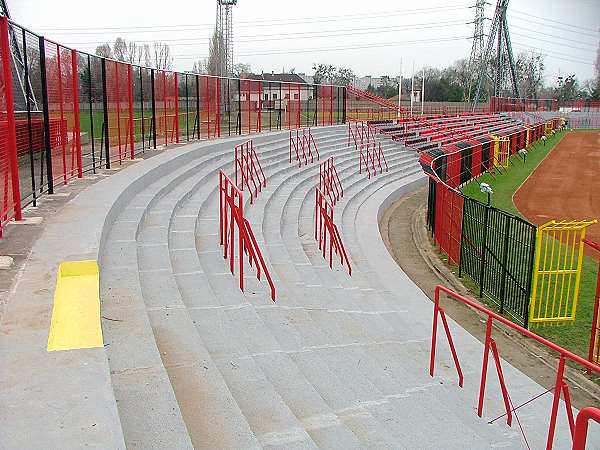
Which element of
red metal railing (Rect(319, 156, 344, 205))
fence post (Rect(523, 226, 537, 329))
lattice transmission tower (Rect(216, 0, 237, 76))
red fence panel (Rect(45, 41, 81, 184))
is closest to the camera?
fence post (Rect(523, 226, 537, 329))

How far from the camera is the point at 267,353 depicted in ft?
19.6

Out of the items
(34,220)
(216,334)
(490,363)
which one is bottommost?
(490,363)

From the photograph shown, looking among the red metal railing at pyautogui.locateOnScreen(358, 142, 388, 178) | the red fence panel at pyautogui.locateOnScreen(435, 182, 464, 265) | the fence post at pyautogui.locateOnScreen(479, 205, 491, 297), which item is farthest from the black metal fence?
the red metal railing at pyautogui.locateOnScreen(358, 142, 388, 178)

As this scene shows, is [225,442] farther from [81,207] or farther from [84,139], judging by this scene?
[84,139]

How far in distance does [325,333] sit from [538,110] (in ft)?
267

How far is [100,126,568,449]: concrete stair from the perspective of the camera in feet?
14.4

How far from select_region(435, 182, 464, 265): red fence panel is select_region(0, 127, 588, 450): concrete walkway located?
7.32 feet

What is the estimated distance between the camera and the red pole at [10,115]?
771 centimetres

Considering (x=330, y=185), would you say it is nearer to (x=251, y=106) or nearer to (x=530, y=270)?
(x=530, y=270)

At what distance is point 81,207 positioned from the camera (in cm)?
918

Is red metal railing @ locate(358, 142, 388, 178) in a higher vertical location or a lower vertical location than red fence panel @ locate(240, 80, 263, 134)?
lower

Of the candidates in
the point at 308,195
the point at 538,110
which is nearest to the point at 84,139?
the point at 308,195

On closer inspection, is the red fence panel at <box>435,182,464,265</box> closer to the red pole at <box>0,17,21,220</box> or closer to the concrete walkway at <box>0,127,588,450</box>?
the concrete walkway at <box>0,127,588,450</box>

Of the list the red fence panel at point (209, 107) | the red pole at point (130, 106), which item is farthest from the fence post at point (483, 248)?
the red fence panel at point (209, 107)
